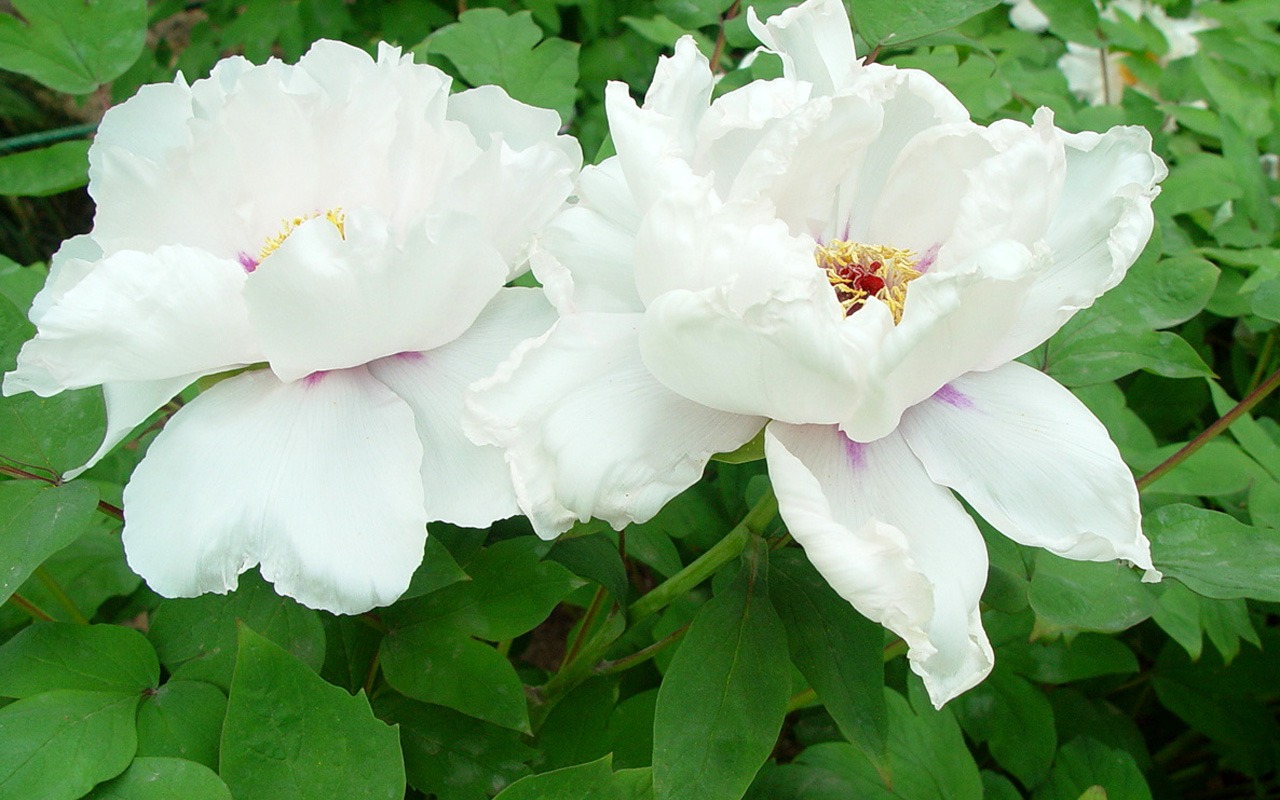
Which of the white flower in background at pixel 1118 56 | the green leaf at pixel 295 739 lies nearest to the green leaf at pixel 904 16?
the green leaf at pixel 295 739

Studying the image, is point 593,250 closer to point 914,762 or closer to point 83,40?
point 914,762

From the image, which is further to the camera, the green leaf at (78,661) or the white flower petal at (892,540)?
the green leaf at (78,661)

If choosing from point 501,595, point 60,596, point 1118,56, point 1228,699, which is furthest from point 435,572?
point 1118,56

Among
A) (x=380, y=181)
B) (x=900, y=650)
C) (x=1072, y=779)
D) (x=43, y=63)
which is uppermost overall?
(x=380, y=181)

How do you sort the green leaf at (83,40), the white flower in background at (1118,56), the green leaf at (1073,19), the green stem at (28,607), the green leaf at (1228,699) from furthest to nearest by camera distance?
the white flower in background at (1118,56), the green leaf at (1073,19), the green leaf at (1228,699), the green leaf at (83,40), the green stem at (28,607)

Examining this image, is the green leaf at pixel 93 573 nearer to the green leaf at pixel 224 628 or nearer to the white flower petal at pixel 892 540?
the green leaf at pixel 224 628

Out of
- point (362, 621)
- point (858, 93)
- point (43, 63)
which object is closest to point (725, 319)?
point (858, 93)

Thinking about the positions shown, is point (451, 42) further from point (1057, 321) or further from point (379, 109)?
point (1057, 321)
